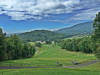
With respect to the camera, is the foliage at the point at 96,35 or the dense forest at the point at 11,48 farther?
the dense forest at the point at 11,48

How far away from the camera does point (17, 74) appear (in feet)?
54.6

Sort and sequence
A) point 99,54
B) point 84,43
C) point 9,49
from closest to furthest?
point 99,54 < point 9,49 < point 84,43

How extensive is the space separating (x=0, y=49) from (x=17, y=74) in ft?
62.0

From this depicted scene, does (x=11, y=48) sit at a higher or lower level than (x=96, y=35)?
lower

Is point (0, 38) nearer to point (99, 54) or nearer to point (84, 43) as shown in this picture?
point (99, 54)

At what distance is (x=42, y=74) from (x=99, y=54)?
20855mm

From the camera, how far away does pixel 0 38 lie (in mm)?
30750

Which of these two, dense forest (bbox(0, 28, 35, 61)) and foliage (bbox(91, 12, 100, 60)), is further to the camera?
dense forest (bbox(0, 28, 35, 61))

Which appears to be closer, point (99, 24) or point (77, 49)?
point (99, 24)

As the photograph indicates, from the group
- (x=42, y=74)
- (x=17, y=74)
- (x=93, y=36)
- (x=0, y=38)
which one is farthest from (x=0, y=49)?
(x=93, y=36)

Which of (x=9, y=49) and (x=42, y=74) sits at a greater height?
(x=9, y=49)

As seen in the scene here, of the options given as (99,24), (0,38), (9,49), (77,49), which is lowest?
(77,49)

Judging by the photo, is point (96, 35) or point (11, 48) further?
point (11, 48)

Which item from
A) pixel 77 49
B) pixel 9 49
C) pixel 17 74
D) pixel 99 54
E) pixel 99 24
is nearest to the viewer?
pixel 17 74
